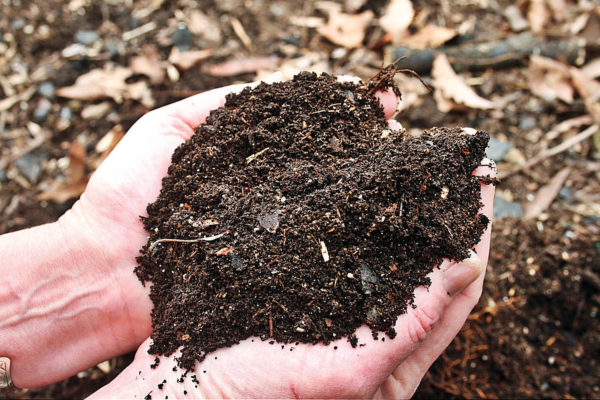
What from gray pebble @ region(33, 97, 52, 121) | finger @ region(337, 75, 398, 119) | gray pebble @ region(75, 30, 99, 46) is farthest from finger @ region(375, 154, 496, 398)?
gray pebble @ region(75, 30, 99, 46)

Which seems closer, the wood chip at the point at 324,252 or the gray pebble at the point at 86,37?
the wood chip at the point at 324,252

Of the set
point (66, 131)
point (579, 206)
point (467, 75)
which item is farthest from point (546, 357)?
point (66, 131)

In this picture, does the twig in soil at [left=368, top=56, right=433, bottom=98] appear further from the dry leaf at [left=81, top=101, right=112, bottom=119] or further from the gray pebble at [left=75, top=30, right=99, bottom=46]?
the gray pebble at [left=75, top=30, right=99, bottom=46]

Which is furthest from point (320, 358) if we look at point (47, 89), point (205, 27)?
point (47, 89)

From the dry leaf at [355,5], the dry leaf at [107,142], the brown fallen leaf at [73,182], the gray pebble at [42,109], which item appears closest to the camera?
the brown fallen leaf at [73,182]

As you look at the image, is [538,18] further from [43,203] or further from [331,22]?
[43,203]

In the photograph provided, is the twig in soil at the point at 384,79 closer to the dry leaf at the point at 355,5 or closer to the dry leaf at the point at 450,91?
the dry leaf at the point at 450,91

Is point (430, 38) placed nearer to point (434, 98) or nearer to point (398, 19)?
point (398, 19)

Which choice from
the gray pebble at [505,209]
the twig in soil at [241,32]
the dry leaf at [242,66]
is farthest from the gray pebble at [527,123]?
the twig in soil at [241,32]
